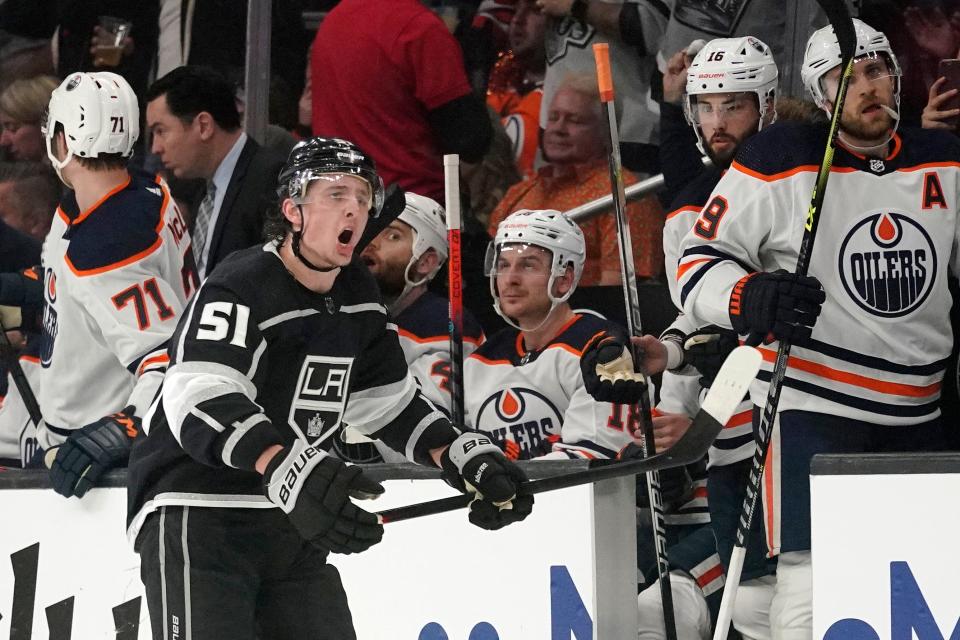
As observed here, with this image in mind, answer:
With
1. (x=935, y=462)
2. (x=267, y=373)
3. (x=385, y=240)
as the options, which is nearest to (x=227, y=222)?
(x=385, y=240)

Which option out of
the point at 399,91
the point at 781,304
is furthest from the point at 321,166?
the point at 399,91

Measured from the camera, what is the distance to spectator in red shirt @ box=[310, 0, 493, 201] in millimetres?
4266

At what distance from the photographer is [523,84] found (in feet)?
15.5

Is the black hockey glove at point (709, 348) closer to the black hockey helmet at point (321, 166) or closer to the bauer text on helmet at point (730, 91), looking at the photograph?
the bauer text on helmet at point (730, 91)

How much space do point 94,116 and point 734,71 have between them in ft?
4.77

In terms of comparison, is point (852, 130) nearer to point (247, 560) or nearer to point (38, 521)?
point (247, 560)

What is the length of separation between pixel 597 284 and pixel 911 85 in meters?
0.94

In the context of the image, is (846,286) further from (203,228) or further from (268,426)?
(203,228)

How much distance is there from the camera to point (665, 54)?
4.23 m

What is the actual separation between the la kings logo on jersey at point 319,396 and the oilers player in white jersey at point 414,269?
4.38ft

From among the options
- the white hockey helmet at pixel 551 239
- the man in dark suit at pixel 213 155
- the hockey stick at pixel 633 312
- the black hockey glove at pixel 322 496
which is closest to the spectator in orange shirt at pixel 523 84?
the white hockey helmet at pixel 551 239

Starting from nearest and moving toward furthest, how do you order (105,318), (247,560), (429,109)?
(247,560), (105,318), (429,109)

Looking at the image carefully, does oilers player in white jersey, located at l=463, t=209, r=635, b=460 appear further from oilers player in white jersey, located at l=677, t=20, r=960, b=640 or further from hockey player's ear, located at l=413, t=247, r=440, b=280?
oilers player in white jersey, located at l=677, t=20, r=960, b=640

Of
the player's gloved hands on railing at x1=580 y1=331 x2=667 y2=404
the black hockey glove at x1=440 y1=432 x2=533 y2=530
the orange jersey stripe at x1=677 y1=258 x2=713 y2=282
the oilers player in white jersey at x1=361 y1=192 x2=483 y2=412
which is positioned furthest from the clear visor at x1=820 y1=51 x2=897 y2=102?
the oilers player in white jersey at x1=361 y1=192 x2=483 y2=412
